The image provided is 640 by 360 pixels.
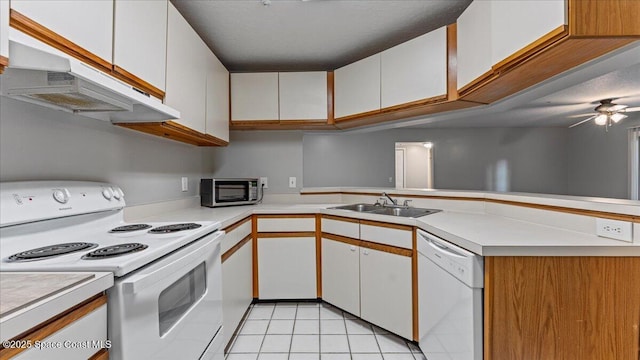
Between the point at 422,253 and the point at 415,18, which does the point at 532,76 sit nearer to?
the point at 415,18

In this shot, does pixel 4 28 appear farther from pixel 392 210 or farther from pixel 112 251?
pixel 392 210

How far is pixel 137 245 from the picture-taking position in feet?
3.22

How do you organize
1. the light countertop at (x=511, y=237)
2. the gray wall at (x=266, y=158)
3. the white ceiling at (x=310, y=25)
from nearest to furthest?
1. the light countertop at (x=511, y=237)
2. the white ceiling at (x=310, y=25)
3. the gray wall at (x=266, y=158)

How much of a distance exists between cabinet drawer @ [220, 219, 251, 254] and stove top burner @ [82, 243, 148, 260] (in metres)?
0.69

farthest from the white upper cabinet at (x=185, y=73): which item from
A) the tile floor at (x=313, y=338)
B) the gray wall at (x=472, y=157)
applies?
the gray wall at (x=472, y=157)

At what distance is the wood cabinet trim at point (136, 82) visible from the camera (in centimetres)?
118

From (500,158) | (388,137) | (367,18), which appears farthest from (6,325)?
(500,158)

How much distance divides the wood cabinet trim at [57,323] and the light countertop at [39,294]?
16 mm

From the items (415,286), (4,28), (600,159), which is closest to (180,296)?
(4,28)

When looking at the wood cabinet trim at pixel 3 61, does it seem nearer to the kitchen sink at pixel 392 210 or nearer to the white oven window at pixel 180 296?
the white oven window at pixel 180 296

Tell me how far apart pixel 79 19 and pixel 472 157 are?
5807 mm

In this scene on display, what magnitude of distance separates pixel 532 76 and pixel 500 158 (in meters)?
4.58

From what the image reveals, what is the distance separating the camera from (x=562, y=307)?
1.06 metres

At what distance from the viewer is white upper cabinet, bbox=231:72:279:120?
2.56 meters
